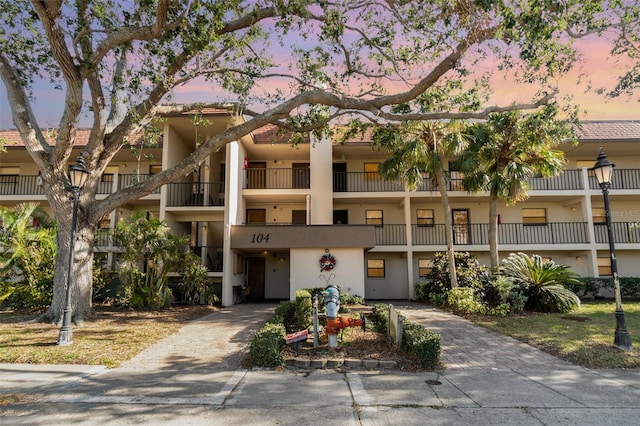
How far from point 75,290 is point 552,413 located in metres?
11.4

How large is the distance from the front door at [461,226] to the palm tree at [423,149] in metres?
4.51

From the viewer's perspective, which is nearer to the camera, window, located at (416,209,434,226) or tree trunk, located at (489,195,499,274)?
tree trunk, located at (489,195,499,274)

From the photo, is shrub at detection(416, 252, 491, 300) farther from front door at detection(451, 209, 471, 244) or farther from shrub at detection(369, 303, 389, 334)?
shrub at detection(369, 303, 389, 334)

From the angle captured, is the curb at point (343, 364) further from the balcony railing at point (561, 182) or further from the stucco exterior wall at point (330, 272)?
the balcony railing at point (561, 182)

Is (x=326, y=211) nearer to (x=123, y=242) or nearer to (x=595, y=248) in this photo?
(x=123, y=242)

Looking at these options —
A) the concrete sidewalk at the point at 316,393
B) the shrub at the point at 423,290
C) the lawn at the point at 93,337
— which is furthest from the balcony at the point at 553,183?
the concrete sidewalk at the point at 316,393

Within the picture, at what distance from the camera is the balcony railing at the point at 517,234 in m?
19.5

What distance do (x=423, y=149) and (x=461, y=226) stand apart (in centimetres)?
694

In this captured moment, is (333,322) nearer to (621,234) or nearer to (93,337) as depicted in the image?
(93,337)

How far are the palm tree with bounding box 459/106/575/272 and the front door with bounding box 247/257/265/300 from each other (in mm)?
11438

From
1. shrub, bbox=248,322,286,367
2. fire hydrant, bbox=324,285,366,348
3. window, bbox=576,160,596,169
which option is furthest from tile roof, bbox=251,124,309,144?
window, bbox=576,160,596,169

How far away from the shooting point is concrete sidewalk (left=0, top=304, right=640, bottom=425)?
4754 millimetres

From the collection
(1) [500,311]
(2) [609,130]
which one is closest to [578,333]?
(1) [500,311]

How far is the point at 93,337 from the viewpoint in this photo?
367 inches
